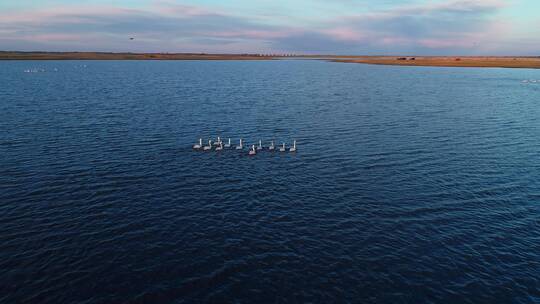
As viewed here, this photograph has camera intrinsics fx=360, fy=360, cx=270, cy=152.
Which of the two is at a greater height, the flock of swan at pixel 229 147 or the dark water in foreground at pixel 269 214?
the flock of swan at pixel 229 147

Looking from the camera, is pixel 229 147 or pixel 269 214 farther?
pixel 229 147

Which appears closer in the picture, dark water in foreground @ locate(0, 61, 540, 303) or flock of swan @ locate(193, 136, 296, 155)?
dark water in foreground @ locate(0, 61, 540, 303)

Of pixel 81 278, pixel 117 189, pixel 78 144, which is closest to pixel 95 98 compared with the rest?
pixel 78 144

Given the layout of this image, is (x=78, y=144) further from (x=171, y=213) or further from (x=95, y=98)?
(x=95, y=98)

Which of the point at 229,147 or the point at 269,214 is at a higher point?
the point at 229,147

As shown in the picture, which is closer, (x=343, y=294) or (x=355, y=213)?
(x=343, y=294)

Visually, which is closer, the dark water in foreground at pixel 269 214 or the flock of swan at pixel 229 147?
the dark water in foreground at pixel 269 214

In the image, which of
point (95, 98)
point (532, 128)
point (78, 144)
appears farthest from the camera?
point (95, 98)

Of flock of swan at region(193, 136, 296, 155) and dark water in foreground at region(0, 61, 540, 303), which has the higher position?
flock of swan at region(193, 136, 296, 155)
